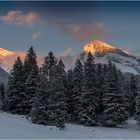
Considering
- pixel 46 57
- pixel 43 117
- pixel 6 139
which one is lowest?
pixel 6 139

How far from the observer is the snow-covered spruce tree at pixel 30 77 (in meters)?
56.0

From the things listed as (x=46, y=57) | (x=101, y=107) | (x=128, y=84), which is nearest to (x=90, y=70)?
(x=101, y=107)

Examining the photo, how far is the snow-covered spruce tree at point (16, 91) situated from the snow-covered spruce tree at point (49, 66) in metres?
10.3

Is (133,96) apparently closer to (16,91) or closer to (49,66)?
(16,91)

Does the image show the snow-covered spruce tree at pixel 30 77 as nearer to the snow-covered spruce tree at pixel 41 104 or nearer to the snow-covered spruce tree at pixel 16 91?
the snow-covered spruce tree at pixel 16 91

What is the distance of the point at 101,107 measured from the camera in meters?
61.4

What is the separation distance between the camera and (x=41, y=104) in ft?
151

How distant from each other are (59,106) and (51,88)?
2.60 m

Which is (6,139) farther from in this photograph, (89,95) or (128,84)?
(128,84)

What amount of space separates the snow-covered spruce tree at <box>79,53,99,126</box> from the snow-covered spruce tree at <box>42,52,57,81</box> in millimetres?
11065

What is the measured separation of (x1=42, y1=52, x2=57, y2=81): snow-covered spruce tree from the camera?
47.2 metres

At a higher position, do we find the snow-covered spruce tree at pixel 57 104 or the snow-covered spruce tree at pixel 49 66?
the snow-covered spruce tree at pixel 49 66

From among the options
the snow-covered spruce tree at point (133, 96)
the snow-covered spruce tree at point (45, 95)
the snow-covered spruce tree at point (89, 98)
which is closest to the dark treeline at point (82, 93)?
the snow-covered spruce tree at point (89, 98)

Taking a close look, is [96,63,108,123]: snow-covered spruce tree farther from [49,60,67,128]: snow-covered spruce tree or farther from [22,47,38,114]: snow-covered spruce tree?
[49,60,67,128]: snow-covered spruce tree
